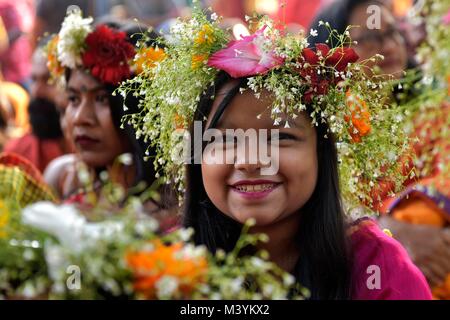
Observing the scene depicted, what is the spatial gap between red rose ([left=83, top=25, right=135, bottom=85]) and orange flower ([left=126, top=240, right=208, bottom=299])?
189cm

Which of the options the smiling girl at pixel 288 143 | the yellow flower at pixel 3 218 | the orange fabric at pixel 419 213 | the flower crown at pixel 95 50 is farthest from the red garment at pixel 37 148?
the yellow flower at pixel 3 218

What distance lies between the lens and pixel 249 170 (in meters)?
2.63

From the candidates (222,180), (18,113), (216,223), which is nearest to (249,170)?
(222,180)

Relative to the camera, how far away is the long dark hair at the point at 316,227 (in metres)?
2.66

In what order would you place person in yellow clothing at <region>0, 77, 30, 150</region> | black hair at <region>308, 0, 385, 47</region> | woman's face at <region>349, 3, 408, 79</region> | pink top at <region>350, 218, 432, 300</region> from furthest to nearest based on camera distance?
person in yellow clothing at <region>0, 77, 30, 150</region> < black hair at <region>308, 0, 385, 47</region> < woman's face at <region>349, 3, 408, 79</region> < pink top at <region>350, 218, 432, 300</region>

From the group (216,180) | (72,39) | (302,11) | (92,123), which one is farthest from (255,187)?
(302,11)

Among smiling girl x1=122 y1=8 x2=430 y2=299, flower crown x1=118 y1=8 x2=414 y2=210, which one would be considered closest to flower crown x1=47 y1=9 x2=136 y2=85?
flower crown x1=118 y1=8 x2=414 y2=210

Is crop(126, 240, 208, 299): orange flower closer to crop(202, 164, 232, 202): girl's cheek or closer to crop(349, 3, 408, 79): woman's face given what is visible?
crop(202, 164, 232, 202): girl's cheek

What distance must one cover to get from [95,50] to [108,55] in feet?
0.27

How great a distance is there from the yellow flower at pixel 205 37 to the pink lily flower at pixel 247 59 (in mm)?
95

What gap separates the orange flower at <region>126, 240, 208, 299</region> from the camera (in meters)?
1.91

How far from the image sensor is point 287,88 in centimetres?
267

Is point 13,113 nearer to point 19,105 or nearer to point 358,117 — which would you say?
point 19,105
